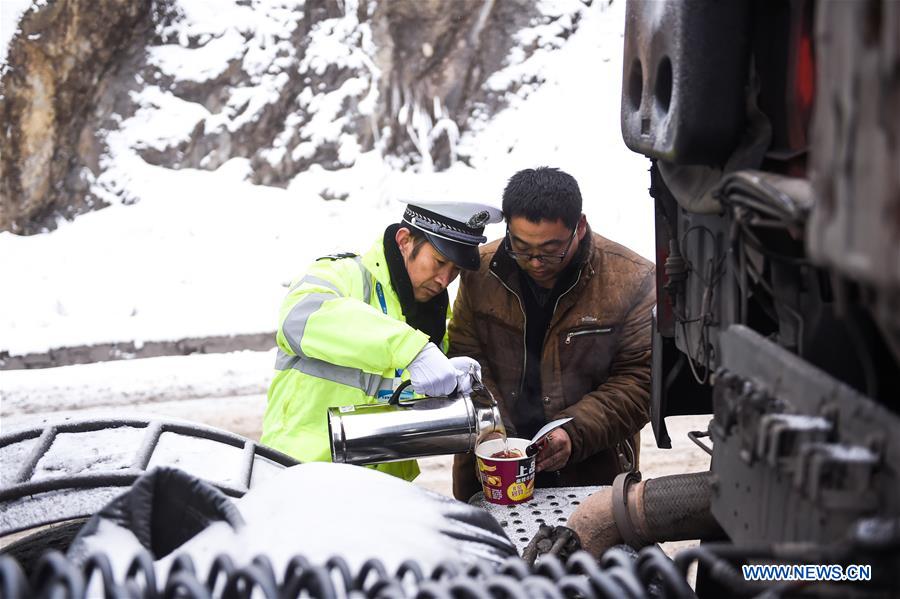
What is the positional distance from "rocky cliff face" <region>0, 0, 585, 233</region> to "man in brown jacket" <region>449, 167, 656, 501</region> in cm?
829

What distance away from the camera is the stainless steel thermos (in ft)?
9.14

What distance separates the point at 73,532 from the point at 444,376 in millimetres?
1198

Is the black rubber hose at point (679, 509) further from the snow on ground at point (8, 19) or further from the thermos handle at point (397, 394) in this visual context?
the snow on ground at point (8, 19)

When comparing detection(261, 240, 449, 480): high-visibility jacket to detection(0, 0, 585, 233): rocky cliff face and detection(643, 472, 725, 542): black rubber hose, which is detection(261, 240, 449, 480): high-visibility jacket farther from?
detection(0, 0, 585, 233): rocky cliff face

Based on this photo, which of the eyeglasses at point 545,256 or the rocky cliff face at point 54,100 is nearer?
the eyeglasses at point 545,256

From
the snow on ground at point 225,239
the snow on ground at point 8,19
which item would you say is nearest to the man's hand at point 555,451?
the snow on ground at point 225,239

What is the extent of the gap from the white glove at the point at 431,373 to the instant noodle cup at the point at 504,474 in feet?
0.77

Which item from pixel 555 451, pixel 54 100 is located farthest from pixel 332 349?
pixel 54 100

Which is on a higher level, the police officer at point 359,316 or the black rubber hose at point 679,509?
the police officer at point 359,316

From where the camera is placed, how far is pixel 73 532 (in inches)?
92.1

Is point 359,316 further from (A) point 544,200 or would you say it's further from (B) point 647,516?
(B) point 647,516

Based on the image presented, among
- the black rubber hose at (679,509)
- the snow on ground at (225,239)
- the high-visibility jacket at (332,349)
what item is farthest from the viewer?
the snow on ground at (225,239)

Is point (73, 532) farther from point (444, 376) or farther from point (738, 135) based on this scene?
point (738, 135)

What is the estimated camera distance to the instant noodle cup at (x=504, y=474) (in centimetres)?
284
